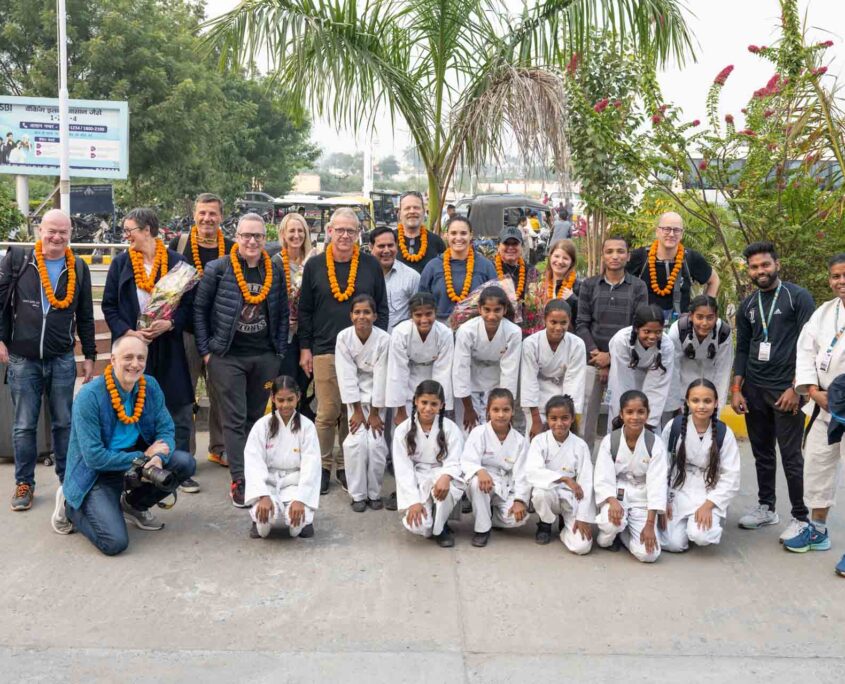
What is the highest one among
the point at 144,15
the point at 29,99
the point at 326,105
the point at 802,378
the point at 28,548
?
the point at 144,15

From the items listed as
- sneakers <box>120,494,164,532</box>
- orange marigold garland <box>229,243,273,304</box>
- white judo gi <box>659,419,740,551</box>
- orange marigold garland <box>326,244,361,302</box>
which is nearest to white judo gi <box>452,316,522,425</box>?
orange marigold garland <box>326,244,361,302</box>

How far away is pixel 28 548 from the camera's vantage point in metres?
4.91

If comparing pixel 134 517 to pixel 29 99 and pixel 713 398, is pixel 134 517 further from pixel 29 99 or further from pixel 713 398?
pixel 29 99

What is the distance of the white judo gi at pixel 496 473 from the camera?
5164 millimetres

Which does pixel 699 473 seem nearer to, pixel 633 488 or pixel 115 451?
pixel 633 488

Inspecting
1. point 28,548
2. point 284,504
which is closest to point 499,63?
point 284,504

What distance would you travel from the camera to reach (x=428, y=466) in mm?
5410

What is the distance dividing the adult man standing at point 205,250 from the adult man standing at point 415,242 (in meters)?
1.26

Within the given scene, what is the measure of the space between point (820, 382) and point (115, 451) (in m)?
3.94

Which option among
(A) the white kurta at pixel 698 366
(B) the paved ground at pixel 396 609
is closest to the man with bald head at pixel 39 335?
(B) the paved ground at pixel 396 609

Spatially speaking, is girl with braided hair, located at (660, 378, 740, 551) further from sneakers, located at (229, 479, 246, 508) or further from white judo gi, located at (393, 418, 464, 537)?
sneakers, located at (229, 479, 246, 508)

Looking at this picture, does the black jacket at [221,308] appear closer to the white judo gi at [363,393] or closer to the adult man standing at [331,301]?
the adult man standing at [331,301]

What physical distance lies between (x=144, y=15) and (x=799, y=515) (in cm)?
2144

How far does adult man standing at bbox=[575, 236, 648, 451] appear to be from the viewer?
596cm
